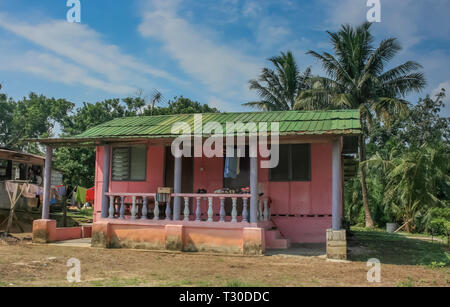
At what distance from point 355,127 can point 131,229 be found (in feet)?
19.9

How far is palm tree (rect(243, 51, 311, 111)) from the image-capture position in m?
26.1

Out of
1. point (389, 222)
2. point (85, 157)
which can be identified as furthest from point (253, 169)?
point (85, 157)

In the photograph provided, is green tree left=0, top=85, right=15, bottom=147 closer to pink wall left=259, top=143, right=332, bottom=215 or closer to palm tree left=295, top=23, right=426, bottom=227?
palm tree left=295, top=23, right=426, bottom=227

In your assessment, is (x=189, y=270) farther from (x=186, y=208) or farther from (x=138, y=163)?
(x=138, y=163)

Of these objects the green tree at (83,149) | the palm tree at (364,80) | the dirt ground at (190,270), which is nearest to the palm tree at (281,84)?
the palm tree at (364,80)

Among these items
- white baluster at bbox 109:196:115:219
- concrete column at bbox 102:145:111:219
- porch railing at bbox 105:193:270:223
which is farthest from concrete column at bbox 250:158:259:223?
concrete column at bbox 102:145:111:219

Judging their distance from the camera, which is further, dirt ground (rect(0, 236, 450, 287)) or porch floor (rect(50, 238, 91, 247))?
porch floor (rect(50, 238, 91, 247))

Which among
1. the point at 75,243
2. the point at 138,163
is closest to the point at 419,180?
the point at 138,163

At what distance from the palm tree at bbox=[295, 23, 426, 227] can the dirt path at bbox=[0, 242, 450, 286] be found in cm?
1263

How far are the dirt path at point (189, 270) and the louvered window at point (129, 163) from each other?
301 cm

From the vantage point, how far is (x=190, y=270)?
783 cm

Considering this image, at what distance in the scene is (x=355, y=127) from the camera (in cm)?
937
